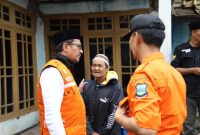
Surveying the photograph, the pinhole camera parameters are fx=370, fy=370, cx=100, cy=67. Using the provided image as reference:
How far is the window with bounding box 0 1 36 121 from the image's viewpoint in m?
6.39

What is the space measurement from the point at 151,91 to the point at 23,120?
559cm

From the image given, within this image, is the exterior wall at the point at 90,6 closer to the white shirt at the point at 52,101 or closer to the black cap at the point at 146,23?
the white shirt at the point at 52,101

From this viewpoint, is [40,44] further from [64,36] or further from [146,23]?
[146,23]

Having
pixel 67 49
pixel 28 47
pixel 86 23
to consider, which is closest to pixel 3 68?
pixel 28 47

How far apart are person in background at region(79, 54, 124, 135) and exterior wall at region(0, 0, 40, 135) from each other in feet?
8.39

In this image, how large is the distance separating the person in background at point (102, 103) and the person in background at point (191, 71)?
1478 millimetres

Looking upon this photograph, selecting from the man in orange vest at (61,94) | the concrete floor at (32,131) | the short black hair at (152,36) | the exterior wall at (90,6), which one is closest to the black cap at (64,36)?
the man in orange vest at (61,94)

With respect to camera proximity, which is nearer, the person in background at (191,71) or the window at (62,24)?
the person in background at (191,71)

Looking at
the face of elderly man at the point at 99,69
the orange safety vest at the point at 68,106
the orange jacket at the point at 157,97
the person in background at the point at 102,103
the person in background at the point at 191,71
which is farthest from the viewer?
the person in background at the point at 191,71

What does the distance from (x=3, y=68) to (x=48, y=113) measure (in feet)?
12.3

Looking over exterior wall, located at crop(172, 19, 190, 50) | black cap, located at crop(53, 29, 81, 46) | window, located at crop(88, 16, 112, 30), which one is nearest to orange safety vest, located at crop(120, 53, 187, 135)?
black cap, located at crop(53, 29, 81, 46)

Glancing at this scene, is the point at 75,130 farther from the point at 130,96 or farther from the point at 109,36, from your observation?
the point at 109,36

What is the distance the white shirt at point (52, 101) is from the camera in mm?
2818

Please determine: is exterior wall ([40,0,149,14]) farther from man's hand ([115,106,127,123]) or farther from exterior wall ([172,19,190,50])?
man's hand ([115,106,127,123])
